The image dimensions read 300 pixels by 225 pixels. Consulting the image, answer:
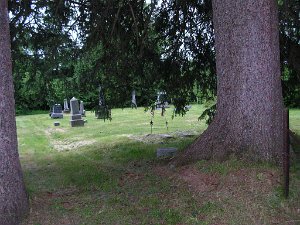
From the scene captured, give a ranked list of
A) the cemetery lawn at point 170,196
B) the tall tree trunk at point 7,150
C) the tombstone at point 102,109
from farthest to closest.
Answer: the tombstone at point 102,109 < the tall tree trunk at point 7,150 < the cemetery lawn at point 170,196

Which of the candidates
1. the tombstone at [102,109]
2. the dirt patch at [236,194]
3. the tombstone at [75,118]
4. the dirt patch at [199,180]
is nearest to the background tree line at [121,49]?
the tombstone at [102,109]

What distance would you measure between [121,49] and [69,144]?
5.79 m

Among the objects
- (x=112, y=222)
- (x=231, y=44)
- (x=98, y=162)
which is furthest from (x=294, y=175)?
(x=98, y=162)

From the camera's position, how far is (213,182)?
556 centimetres

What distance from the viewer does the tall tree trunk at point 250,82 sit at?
5695 mm

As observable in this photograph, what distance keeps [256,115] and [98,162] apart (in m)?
5.02

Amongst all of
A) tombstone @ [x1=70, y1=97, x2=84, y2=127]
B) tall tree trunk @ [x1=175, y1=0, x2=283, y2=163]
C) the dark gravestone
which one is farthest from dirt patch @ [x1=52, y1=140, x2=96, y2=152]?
tall tree trunk @ [x1=175, y1=0, x2=283, y2=163]

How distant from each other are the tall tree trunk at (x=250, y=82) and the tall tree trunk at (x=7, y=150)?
2.92 meters

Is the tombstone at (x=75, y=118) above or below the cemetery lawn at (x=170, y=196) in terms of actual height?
above

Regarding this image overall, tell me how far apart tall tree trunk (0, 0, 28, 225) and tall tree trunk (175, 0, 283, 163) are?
2923mm

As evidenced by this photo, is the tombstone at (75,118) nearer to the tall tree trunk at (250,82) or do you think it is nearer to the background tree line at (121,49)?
the background tree line at (121,49)

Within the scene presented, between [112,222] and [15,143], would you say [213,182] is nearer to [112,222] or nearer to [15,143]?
[112,222]

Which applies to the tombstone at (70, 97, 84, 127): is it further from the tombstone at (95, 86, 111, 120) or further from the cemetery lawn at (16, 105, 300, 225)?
the cemetery lawn at (16, 105, 300, 225)

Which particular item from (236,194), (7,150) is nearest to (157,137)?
(236,194)
